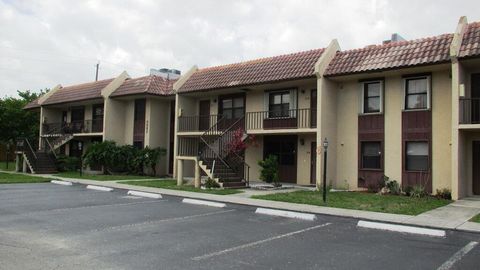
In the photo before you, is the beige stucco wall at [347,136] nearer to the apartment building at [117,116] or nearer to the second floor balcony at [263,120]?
the second floor balcony at [263,120]

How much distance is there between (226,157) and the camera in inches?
811

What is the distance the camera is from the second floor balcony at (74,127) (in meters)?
30.9

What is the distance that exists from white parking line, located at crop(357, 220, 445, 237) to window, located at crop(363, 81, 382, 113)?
9379mm

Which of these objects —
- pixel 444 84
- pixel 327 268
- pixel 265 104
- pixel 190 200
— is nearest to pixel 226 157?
pixel 265 104

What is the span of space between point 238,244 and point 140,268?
2.33 m

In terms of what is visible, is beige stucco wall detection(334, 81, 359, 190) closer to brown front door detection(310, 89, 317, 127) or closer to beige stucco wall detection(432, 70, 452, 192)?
brown front door detection(310, 89, 317, 127)

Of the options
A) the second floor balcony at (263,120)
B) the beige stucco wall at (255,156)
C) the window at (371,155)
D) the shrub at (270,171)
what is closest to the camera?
the window at (371,155)

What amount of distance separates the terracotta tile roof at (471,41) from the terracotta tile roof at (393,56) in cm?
60

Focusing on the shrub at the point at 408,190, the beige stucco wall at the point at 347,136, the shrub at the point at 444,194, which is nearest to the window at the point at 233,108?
the beige stucco wall at the point at 347,136

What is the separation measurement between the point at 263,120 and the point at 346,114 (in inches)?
174

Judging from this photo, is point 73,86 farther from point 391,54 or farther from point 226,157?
point 391,54

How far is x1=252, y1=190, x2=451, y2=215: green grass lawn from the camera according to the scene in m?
12.7

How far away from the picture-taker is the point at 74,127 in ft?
107

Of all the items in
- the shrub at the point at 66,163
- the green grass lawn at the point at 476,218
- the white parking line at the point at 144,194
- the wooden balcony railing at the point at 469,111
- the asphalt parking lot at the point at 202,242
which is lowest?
the asphalt parking lot at the point at 202,242
